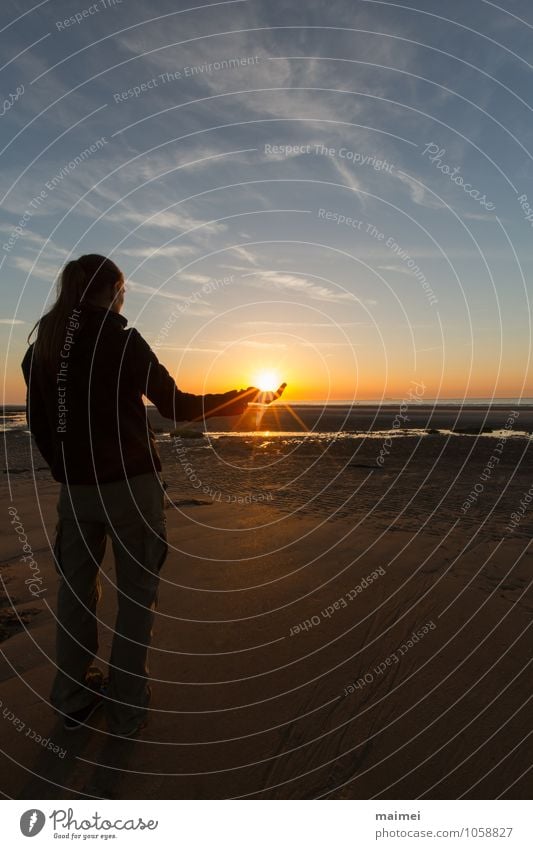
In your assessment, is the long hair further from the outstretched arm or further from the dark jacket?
the outstretched arm

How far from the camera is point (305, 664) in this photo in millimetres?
4223

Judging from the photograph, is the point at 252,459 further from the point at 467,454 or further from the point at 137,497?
the point at 137,497

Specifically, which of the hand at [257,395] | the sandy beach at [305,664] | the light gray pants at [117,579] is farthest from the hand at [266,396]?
the sandy beach at [305,664]

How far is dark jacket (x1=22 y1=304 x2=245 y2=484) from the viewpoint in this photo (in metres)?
3.34

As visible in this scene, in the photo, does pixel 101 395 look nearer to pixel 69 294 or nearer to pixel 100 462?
pixel 100 462

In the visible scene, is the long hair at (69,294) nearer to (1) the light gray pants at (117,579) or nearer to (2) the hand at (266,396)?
(1) the light gray pants at (117,579)

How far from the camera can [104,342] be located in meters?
3.33

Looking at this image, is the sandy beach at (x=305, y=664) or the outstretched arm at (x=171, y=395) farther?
the outstretched arm at (x=171, y=395)

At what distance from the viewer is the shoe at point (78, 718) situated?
11.4 feet

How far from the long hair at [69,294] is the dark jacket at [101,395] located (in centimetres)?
6
